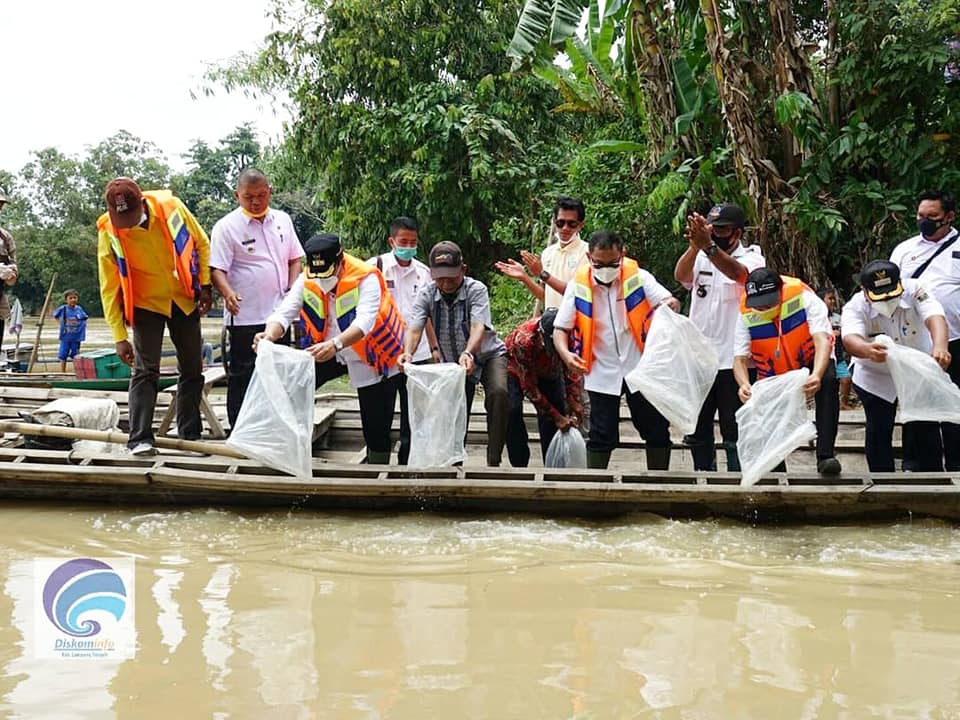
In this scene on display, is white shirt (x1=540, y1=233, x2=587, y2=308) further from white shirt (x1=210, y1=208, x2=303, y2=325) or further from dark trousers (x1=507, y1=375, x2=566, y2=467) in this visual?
white shirt (x1=210, y1=208, x2=303, y2=325)

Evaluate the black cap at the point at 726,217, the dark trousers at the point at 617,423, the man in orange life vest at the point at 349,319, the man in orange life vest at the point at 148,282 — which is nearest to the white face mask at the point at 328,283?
the man in orange life vest at the point at 349,319

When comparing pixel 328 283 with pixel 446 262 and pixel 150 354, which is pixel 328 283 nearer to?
pixel 446 262

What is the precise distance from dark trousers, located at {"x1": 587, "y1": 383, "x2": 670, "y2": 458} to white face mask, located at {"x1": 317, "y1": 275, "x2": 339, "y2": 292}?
142 cm

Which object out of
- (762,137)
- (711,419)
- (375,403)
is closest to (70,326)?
(762,137)

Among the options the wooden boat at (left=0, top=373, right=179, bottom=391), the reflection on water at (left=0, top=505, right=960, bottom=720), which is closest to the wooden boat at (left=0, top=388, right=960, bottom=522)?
the reflection on water at (left=0, top=505, right=960, bottom=720)

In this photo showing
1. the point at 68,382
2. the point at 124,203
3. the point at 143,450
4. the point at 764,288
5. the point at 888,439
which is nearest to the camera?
the point at 764,288

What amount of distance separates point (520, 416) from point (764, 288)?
155 cm

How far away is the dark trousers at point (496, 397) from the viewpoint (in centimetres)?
512

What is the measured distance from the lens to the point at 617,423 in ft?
16.5

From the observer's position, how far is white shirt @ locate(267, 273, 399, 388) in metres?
4.93

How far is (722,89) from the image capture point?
23.6ft

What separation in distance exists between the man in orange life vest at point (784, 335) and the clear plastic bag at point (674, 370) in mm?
187

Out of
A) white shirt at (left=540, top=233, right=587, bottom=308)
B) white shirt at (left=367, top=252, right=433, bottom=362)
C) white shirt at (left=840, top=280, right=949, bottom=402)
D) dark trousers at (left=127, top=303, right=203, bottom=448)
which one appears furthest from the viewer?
white shirt at (left=367, top=252, right=433, bottom=362)

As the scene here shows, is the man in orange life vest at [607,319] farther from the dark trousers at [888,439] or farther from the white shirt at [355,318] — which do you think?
→ the dark trousers at [888,439]
